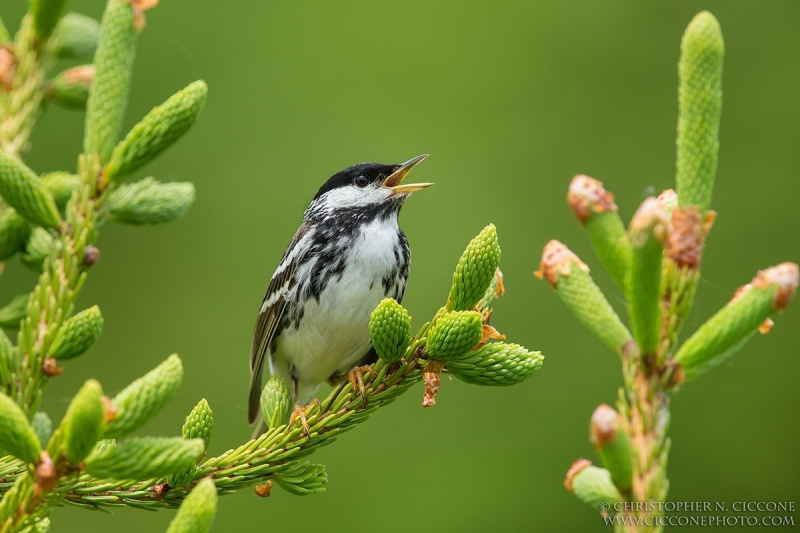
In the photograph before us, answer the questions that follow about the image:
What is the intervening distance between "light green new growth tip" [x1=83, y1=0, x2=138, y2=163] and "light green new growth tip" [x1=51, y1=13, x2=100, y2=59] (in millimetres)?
654

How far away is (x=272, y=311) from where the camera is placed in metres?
3.09

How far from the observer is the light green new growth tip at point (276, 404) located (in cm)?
188

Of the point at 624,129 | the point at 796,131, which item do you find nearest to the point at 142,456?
the point at 624,129

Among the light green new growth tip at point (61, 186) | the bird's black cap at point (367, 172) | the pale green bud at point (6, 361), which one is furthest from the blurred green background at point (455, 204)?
the pale green bud at point (6, 361)

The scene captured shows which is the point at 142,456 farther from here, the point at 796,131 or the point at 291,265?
the point at 796,131

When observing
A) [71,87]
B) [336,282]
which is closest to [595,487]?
[71,87]

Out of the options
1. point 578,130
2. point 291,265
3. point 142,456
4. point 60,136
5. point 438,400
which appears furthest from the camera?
point 578,130

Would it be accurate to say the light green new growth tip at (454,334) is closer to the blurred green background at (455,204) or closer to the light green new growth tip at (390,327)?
the light green new growth tip at (390,327)

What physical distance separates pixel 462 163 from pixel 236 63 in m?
1.71

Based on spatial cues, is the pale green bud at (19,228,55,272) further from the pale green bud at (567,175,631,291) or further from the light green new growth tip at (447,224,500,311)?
the pale green bud at (567,175,631,291)

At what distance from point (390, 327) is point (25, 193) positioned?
66 centimetres

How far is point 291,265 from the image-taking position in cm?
295

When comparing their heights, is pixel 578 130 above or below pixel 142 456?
above

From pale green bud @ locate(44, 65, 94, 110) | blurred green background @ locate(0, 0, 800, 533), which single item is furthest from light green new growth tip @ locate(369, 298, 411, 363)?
blurred green background @ locate(0, 0, 800, 533)
